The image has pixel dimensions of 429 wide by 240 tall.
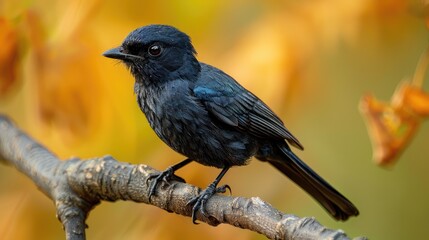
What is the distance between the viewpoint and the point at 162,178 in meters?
4.18

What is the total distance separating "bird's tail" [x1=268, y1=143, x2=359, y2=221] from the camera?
15.2 ft

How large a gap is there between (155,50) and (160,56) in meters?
0.04

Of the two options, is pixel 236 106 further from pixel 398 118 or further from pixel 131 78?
pixel 398 118

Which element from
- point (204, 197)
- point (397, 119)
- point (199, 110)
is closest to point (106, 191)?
point (204, 197)

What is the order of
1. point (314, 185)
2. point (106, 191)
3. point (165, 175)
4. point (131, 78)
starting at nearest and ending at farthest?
point (106, 191)
point (165, 175)
point (314, 185)
point (131, 78)

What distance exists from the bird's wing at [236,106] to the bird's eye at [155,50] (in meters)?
0.27

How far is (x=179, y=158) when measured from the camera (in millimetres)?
4695

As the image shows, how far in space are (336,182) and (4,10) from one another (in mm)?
2802

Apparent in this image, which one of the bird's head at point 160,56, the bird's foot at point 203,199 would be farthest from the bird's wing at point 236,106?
the bird's foot at point 203,199

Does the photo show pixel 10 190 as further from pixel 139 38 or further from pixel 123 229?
pixel 139 38

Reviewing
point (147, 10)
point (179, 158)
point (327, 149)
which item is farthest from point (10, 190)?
point (327, 149)

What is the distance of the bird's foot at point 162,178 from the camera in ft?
13.3

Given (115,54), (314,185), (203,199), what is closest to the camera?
(203,199)

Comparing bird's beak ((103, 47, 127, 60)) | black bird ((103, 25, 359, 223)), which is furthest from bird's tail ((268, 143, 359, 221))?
bird's beak ((103, 47, 127, 60))
